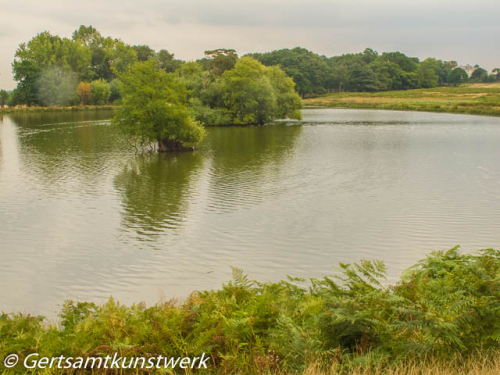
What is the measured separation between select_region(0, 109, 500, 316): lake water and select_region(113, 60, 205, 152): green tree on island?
2.20 meters

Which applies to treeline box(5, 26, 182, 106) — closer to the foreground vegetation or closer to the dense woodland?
the dense woodland

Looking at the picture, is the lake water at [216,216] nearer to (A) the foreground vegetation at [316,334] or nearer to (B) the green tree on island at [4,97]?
(A) the foreground vegetation at [316,334]

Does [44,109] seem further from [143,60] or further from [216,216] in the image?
[216,216]

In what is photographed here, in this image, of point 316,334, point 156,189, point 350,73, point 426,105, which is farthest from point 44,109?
point 316,334

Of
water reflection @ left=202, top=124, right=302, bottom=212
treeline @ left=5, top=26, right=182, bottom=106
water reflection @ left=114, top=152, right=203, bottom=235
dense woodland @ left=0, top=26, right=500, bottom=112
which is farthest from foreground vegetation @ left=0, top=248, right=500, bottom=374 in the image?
treeline @ left=5, top=26, right=182, bottom=106

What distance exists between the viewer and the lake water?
12.6 m

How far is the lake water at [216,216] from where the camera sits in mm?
12578

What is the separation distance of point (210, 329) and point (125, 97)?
3102cm

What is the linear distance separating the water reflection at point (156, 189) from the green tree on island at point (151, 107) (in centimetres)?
202

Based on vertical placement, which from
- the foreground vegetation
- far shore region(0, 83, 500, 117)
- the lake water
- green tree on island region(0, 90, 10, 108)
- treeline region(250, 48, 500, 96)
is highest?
treeline region(250, 48, 500, 96)

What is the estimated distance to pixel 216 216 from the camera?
59.0ft

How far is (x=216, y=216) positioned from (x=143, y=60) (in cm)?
14620

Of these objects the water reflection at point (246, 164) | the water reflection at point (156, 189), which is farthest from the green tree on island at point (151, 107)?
the water reflection at point (246, 164)

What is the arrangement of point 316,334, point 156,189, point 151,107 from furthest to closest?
point 151,107 → point 156,189 → point 316,334
